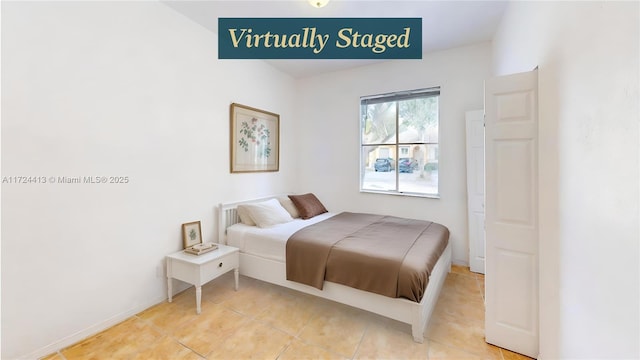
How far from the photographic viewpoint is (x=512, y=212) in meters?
1.69

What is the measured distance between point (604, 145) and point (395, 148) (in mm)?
2761

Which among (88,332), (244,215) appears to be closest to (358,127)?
(244,215)

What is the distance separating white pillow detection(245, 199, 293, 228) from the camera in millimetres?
2971

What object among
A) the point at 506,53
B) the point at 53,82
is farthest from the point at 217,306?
the point at 506,53

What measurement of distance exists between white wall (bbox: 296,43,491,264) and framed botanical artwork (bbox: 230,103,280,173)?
0.67 meters

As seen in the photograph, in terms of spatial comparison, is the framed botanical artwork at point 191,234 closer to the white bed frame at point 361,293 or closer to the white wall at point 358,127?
the white bed frame at point 361,293

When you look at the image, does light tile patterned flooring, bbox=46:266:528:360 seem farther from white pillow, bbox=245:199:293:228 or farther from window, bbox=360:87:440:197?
window, bbox=360:87:440:197

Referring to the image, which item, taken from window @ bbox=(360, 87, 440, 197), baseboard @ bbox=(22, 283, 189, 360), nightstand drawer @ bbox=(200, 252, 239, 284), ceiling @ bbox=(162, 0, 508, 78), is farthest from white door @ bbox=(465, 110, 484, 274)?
baseboard @ bbox=(22, 283, 189, 360)

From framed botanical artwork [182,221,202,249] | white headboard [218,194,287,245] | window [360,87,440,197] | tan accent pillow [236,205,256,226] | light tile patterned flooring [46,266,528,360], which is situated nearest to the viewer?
light tile patterned flooring [46,266,528,360]

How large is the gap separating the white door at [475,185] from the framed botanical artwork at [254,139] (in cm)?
271

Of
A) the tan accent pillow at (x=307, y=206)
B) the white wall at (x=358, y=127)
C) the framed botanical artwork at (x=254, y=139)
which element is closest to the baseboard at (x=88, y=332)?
the framed botanical artwork at (x=254, y=139)

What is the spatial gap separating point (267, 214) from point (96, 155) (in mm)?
1682

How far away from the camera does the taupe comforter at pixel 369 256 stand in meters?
→ 1.88

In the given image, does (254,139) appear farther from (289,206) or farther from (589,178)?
(589,178)
